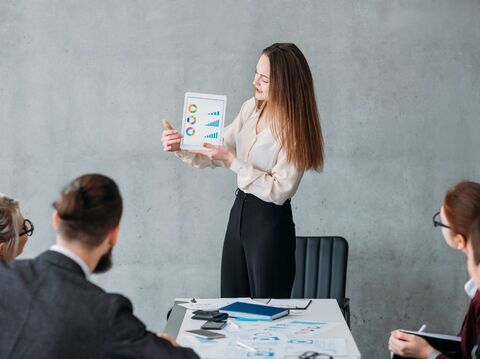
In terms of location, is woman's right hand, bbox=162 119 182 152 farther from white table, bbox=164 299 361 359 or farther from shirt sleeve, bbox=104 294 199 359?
shirt sleeve, bbox=104 294 199 359

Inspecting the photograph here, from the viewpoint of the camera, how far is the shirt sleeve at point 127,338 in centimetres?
208

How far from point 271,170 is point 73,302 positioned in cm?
201

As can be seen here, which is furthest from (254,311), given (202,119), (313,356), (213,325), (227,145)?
(227,145)

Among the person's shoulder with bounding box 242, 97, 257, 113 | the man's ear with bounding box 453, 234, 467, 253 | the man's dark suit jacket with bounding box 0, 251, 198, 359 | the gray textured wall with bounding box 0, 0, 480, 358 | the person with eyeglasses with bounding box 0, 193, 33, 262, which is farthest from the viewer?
the gray textured wall with bounding box 0, 0, 480, 358

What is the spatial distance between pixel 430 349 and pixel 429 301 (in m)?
2.44

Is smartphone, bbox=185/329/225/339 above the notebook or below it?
below

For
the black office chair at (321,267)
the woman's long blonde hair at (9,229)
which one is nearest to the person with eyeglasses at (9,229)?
the woman's long blonde hair at (9,229)

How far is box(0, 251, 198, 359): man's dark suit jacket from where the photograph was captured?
2.05 m

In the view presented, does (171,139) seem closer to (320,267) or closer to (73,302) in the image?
(320,267)

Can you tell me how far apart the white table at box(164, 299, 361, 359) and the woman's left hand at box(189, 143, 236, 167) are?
89 centimetres

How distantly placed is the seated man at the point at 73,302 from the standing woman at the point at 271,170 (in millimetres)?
1633

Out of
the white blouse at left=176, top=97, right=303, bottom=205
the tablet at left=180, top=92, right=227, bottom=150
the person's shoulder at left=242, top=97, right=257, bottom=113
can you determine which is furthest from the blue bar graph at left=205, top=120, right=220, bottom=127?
the person's shoulder at left=242, top=97, right=257, bottom=113

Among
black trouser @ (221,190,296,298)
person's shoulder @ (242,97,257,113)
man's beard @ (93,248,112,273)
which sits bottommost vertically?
black trouser @ (221,190,296,298)

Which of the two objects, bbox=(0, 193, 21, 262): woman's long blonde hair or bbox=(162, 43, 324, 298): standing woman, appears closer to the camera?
bbox=(0, 193, 21, 262): woman's long blonde hair
